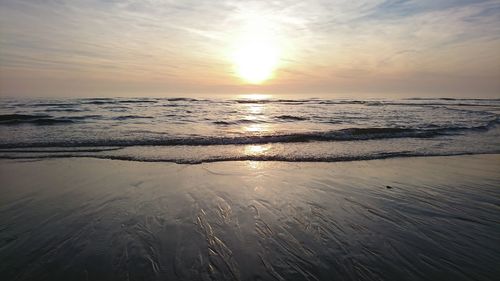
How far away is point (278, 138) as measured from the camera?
14734mm

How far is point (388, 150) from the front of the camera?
12109 millimetres

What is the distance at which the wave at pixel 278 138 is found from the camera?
12.6 m

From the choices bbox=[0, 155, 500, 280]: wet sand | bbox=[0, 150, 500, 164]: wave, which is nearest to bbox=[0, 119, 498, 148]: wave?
bbox=[0, 150, 500, 164]: wave

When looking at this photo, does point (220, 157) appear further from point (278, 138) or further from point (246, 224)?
point (246, 224)

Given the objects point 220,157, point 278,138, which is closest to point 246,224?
point 220,157

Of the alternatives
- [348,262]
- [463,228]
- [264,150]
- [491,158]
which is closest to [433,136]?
[491,158]

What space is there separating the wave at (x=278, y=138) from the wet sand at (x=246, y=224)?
4371 millimetres

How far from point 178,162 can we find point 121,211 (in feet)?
13.9

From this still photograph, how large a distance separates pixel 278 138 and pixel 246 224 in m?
10.1

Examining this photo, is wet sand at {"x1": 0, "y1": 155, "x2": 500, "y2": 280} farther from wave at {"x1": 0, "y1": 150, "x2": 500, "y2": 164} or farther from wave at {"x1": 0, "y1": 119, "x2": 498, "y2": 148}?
wave at {"x1": 0, "y1": 119, "x2": 498, "y2": 148}

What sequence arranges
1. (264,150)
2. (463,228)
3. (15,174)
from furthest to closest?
(264,150)
(15,174)
(463,228)

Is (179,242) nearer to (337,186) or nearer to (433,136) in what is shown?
(337,186)

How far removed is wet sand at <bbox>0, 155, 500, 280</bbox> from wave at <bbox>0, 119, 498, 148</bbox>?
14.3 feet

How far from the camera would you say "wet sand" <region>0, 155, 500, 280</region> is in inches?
138
